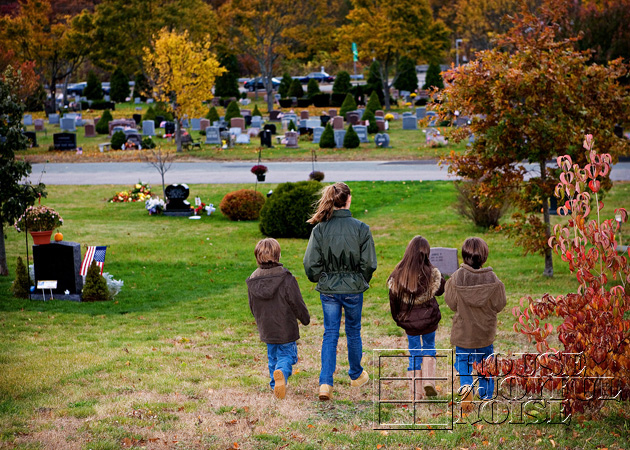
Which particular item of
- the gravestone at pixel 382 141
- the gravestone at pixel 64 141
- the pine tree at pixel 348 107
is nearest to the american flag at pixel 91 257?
the gravestone at pixel 382 141

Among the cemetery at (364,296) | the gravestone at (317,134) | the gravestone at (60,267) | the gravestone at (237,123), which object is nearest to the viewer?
the cemetery at (364,296)

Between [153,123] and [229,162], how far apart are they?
10.9 meters

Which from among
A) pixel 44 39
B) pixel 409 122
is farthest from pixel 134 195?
pixel 44 39

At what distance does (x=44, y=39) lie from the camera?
5691 cm

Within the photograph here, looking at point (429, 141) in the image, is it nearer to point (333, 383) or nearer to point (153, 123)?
point (153, 123)

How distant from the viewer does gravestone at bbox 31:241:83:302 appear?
12812 millimetres

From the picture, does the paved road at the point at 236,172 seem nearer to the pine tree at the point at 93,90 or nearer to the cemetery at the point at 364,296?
the cemetery at the point at 364,296

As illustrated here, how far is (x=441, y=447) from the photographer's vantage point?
236 inches

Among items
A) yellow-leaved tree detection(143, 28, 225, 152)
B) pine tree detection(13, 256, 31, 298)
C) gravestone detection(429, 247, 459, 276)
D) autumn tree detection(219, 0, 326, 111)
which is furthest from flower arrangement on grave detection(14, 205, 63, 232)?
autumn tree detection(219, 0, 326, 111)

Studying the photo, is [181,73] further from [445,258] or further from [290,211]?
[445,258]

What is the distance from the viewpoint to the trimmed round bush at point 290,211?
1883 cm

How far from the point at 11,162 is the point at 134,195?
11.5 metres

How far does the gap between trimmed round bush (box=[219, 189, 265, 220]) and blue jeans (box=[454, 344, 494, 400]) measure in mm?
14693

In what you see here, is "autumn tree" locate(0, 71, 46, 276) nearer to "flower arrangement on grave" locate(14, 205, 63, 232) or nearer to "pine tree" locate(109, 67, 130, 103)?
"flower arrangement on grave" locate(14, 205, 63, 232)
